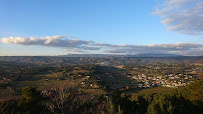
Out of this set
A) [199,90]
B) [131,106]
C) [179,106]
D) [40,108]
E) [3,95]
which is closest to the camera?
[179,106]

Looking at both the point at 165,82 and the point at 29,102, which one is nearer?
the point at 29,102

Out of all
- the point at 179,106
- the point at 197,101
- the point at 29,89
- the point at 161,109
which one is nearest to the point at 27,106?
the point at 29,89

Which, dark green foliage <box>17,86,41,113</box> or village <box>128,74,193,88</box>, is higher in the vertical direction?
dark green foliage <box>17,86,41,113</box>

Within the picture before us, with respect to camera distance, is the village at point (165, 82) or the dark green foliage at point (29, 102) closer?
the dark green foliage at point (29, 102)

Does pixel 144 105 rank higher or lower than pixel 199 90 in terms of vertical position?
lower

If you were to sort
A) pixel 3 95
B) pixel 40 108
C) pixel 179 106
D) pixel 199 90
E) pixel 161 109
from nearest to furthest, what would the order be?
pixel 161 109 < pixel 179 106 < pixel 199 90 < pixel 40 108 < pixel 3 95

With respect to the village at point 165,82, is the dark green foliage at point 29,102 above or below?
above

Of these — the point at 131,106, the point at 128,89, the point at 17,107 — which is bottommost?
the point at 128,89

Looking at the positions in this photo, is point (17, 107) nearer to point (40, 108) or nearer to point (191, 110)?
point (40, 108)

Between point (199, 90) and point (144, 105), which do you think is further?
point (144, 105)

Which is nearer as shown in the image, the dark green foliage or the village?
the dark green foliage

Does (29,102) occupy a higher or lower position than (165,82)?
higher
